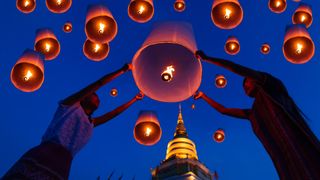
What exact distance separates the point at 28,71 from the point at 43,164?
124cm

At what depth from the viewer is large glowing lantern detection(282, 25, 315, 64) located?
5.35 meters

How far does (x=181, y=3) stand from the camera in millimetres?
7969

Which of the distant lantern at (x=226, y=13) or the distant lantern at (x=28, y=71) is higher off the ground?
the distant lantern at (x=226, y=13)

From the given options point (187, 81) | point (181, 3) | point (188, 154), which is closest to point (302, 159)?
point (187, 81)

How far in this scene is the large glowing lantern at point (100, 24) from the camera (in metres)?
5.19

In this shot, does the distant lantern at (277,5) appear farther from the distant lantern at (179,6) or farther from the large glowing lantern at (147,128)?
the large glowing lantern at (147,128)

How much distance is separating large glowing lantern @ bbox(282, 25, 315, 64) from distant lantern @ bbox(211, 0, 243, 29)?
2.45 ft

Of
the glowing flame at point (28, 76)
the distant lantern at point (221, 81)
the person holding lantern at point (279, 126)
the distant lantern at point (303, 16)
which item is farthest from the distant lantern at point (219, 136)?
the glowing flame at point (28, 76)

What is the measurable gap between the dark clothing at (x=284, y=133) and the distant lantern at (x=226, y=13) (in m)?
0.94

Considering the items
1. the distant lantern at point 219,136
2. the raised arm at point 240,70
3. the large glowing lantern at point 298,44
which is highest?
the distant lantern at point 219,136

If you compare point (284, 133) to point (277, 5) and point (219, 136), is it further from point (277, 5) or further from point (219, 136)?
point (219, 136)

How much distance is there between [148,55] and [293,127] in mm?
2027

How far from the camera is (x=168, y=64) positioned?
5.00m

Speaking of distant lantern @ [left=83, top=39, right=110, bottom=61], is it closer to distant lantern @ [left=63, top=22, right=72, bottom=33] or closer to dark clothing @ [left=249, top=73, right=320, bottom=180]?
distant lantern @ [left=63, top=22, right=72, bottom=33]
